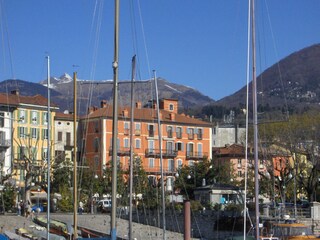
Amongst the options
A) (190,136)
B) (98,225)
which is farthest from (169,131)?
(98,225)

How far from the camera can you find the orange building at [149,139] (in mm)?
113125

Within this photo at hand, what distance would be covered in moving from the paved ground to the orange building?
131 ft

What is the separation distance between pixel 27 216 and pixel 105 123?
49.7m

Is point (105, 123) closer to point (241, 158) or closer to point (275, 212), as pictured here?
point (241, 158)

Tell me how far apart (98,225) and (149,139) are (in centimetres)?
5422

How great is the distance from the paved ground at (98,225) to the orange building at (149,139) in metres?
40.0

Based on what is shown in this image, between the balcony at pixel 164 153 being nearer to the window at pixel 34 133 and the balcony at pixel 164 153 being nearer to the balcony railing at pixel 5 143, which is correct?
the window at pixel 34 133

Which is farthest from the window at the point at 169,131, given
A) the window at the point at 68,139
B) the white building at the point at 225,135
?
the white building at the point at 225,135

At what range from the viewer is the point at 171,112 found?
12631cm

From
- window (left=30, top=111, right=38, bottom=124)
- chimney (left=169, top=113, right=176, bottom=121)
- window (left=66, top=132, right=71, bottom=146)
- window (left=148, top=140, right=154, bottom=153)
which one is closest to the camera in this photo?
window (left=30, top=111, right=38, bottom=124)

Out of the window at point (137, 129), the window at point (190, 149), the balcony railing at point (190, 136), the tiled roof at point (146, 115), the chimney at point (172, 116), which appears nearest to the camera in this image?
the tiled roof at point (146, 115)

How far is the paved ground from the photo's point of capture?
59031 millimetres

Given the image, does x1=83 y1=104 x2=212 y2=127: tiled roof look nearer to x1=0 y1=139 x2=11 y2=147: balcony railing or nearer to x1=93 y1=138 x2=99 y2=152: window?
x1=93 y1=138 x2=99 y2=152: window

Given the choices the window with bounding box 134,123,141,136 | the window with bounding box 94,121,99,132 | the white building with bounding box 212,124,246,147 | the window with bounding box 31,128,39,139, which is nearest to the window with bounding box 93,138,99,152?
the window with bounding box 94,121,99,132
